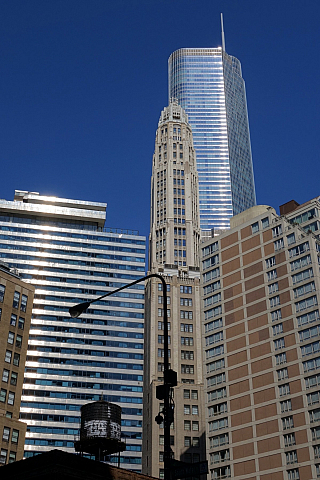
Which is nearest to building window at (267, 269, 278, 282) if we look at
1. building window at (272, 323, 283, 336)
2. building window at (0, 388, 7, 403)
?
building window at (272, 323, 283, 336)

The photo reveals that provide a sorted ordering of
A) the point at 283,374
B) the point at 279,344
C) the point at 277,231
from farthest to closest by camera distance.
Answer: the point at 277,231 < the point at 279,344 < the point at 283,374

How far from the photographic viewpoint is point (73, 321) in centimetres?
16450

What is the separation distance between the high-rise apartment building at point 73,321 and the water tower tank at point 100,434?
7051 centimetres

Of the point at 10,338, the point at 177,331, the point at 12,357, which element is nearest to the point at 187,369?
the point at 177,331

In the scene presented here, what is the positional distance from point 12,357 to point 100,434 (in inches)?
1795

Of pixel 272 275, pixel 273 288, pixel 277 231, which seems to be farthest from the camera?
pixel 277 231

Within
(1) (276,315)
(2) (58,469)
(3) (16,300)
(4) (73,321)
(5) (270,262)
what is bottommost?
(2) (58,469)

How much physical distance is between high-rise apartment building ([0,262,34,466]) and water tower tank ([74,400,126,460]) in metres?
36.1

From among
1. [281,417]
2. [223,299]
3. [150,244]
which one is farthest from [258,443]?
[150,244]

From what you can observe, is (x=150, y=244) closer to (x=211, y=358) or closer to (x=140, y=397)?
(x=140, y=397)

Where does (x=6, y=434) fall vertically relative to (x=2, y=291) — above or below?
below

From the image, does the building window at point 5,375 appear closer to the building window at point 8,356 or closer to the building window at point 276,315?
the building window at point 8,356

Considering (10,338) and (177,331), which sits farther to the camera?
(177,331)

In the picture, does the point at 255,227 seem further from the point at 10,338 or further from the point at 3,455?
the point at 3,455
